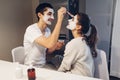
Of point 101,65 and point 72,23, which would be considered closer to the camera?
point 72,23

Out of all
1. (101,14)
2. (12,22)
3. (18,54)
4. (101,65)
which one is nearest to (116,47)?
(101,14)

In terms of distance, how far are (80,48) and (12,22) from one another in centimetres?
135

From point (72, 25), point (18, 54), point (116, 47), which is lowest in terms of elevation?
point (116, 47)

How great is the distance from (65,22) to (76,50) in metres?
0.36

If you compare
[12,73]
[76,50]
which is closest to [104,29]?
[76,50]

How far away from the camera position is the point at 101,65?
6.40ft

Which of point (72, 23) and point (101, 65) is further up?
point (72, 23)

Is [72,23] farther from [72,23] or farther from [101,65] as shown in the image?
[101,65]

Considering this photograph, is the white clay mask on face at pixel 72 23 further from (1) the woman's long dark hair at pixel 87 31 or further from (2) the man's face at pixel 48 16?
(2) the man's face at pixel 48 16

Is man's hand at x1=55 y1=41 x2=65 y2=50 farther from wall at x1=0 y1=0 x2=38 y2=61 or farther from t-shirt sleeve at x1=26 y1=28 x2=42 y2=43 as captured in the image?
wall at x1=0 y1=0 x2=38 y2=61

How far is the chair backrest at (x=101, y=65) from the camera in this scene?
6.33 ft

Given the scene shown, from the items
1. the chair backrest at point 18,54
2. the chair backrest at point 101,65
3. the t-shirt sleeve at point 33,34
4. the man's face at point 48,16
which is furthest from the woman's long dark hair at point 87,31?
the chair backrest at point 18,54

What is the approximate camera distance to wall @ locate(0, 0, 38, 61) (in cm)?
258

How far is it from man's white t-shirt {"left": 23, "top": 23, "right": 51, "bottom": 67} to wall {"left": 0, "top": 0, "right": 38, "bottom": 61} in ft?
1.99
